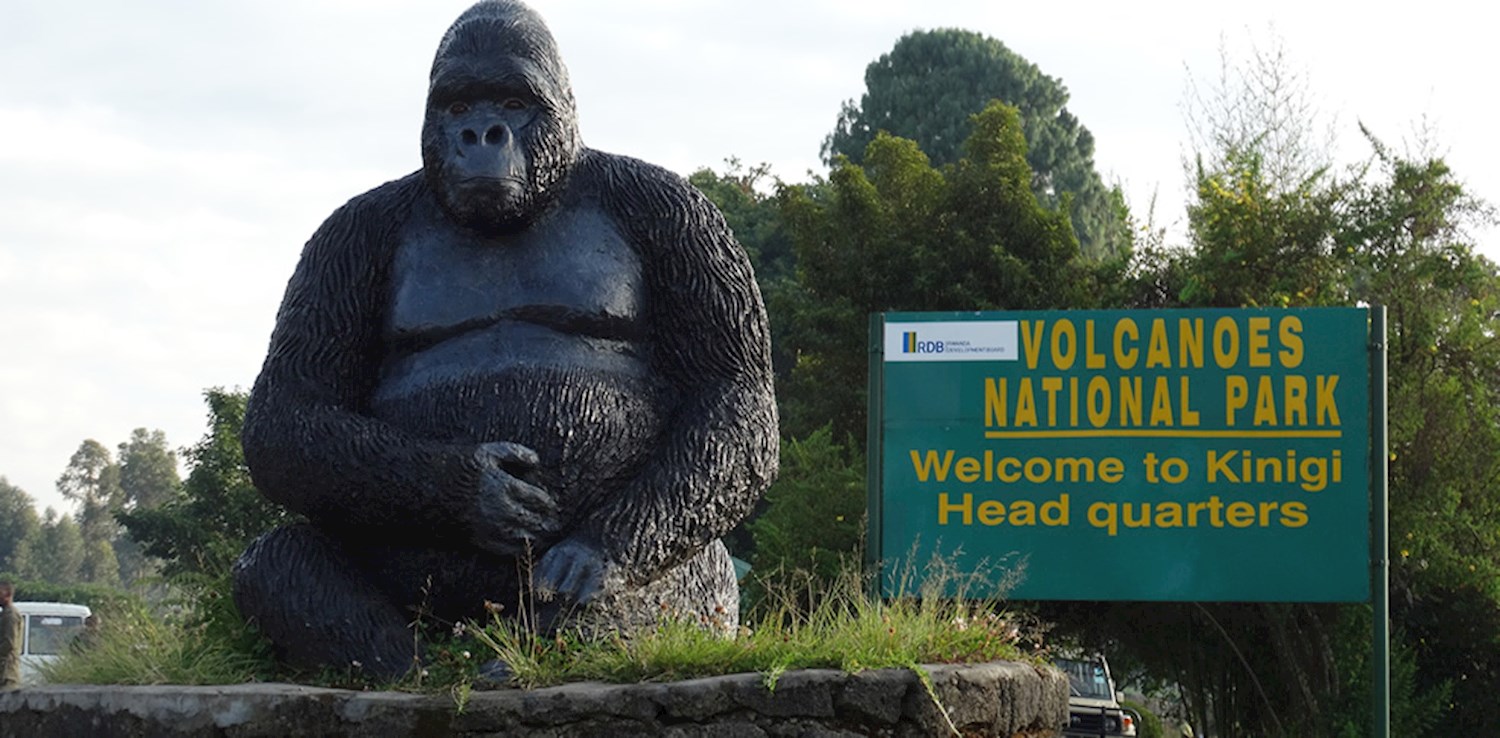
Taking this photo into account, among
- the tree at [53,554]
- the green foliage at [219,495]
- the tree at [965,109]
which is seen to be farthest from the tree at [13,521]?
the green foliage at [219,495]

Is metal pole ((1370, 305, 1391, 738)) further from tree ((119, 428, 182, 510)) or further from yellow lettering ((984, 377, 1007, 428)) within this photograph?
tree ((119, 428, 182, 510))

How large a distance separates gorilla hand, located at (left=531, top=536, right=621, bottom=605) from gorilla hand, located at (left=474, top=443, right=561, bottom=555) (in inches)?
3.3

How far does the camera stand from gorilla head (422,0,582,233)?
4.60m

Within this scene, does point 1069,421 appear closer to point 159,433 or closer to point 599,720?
point 599,720

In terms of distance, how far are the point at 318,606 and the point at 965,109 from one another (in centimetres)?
3431

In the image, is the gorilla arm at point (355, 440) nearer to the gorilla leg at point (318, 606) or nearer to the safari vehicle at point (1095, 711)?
the gorilla leg at point (318, 606)

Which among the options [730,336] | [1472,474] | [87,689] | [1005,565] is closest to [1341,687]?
[1472,474]

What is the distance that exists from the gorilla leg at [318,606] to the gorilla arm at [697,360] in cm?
58

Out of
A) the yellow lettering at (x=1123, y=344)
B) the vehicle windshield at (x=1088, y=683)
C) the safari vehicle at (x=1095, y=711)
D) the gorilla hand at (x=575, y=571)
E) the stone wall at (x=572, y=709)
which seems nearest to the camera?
the stone wall at (x=572, y=709)

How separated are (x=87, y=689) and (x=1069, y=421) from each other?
23.0ft

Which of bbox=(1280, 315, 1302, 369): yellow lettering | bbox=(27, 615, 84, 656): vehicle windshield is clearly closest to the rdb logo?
bbox=(1280, 315, 1302, 369): yellow lettering

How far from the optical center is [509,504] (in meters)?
4.45

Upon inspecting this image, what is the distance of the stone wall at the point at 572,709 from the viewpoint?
4082 mm

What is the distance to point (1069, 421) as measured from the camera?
10.6 m
